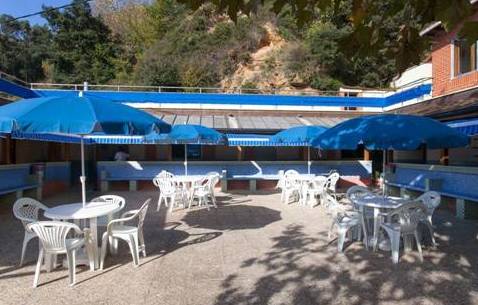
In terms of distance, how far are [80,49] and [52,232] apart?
44.4 meters

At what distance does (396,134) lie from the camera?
23.5 ft

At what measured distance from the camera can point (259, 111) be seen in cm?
2120

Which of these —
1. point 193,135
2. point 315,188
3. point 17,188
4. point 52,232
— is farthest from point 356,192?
point 17,188

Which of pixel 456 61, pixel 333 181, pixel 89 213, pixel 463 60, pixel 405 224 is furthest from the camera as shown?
pixel 456 61

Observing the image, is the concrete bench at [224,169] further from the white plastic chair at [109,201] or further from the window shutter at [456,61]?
the white plastic chair at [109,201]

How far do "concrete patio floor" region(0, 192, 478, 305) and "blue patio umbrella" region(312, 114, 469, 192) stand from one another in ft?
6.34

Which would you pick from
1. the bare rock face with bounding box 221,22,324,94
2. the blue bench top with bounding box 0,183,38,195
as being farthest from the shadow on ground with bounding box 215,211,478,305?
the bare rock face with bounding box 221,22,324,94

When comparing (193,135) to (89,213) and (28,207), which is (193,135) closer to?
(28,207)

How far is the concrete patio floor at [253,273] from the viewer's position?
5.08 m

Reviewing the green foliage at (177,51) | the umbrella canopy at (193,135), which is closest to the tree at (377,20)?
the umbrella canopy at (193,135)

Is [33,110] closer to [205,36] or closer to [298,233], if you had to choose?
[298,233]

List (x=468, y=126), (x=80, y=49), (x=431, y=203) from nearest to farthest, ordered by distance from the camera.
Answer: (x=431, y=203)
(x=468, y=126)
(x=80, y=49)

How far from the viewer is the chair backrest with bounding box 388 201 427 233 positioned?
6684 millimetres

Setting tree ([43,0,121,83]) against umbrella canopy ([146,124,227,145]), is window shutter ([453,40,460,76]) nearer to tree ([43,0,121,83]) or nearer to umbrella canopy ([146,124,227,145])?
umbrella canopy ([146,124,227,145])
